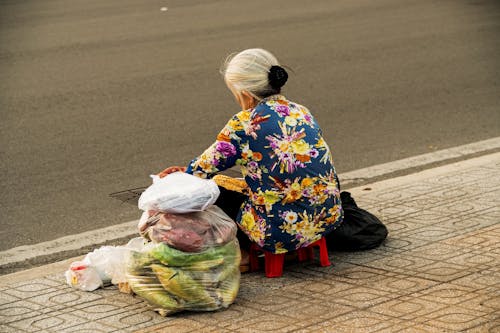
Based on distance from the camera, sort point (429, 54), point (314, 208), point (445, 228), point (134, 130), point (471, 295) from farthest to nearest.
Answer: point (429, 54)
point (134, 130)
point (445, 228)
point (314, 208)
point (471, 295)

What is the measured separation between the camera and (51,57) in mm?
11672

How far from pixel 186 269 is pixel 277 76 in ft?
3.73

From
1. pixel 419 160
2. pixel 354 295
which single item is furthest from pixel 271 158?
pixel 419 160

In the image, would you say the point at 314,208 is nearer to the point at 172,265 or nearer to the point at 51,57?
the point at 172,265

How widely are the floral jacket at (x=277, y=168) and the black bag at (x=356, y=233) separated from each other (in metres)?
0.36

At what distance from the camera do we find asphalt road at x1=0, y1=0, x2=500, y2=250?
7.92 meters

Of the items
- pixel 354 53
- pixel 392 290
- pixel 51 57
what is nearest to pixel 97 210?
pixel 392 290

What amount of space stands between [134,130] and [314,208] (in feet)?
13.9

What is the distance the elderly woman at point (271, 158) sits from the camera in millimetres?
5059

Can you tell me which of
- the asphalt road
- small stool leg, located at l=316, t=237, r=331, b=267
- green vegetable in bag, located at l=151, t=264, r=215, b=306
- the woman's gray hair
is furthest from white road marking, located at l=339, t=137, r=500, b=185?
green vegetable in bag, located at l=151, t=264, r=215, b=306

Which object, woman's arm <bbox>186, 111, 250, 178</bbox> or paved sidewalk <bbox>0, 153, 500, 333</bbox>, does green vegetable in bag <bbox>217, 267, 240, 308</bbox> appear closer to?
paved sidewalk <bbox>0, 153, 500, 333</bbox>

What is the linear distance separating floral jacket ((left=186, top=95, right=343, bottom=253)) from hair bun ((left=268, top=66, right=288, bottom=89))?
11cm

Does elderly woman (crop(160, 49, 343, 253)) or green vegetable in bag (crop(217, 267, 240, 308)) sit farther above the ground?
elderly woman (crop(160, 49, 343, 253))

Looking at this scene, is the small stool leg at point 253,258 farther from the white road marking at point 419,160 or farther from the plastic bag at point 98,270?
the white road marking at point 419,160
